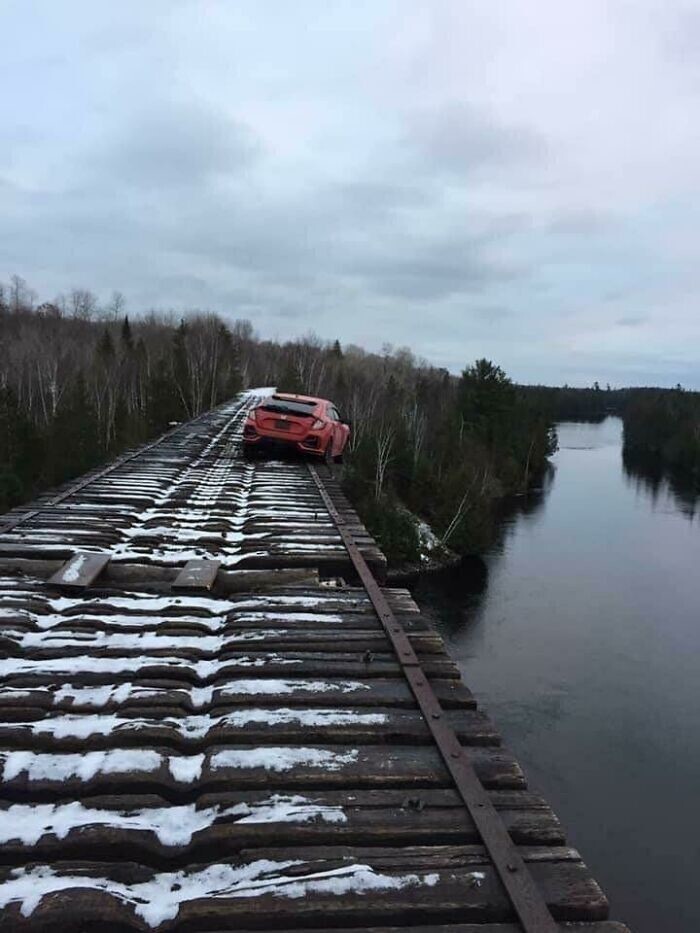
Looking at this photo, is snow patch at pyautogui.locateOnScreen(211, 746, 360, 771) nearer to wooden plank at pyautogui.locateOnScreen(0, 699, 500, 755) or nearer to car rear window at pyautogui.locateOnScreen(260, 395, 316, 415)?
wooden plank at pyautogui.locateOnScreen(0, 699, 500, 755)

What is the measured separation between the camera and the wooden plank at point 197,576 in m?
5.12

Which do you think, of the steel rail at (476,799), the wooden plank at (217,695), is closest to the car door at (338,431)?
Result: the steel rail at (476,799)

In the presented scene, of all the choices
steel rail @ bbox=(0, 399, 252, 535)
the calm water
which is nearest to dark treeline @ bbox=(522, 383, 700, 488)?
the calm water

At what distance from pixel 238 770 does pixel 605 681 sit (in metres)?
17.9

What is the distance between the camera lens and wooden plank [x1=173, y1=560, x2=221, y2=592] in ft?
16.8

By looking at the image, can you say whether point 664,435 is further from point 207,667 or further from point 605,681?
point 207,667

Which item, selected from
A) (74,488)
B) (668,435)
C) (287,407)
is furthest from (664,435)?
(74,488)

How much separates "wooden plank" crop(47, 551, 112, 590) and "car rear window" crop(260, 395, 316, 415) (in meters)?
7.74

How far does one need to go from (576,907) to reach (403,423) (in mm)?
39375

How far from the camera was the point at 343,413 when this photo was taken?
47375mm

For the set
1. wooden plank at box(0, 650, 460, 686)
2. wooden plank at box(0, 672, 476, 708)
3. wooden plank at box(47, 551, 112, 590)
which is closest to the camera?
wooden plank at box(0, 672, 476, 708)

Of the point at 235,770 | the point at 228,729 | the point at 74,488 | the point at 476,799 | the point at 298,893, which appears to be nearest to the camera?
the point at 298,893

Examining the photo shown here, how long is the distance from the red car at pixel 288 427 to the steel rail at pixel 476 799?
875cm

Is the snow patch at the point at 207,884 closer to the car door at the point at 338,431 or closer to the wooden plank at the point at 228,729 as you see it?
the wooden plank at the point at 228,729
